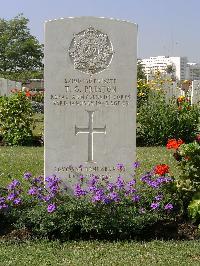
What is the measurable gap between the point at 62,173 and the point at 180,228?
1.50 meters

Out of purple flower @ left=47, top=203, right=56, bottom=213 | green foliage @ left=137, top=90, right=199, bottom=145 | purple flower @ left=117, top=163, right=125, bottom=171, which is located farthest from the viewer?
green foliage @ left=137, top=90, right=199, bottom=145

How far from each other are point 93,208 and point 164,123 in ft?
27.1

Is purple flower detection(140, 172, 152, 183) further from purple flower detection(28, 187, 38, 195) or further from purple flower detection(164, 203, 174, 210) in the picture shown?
purple flower detection(28, 187, 38, 195)

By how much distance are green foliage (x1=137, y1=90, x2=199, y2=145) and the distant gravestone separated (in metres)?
7.24

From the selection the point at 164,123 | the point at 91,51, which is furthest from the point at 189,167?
the point at 164,123

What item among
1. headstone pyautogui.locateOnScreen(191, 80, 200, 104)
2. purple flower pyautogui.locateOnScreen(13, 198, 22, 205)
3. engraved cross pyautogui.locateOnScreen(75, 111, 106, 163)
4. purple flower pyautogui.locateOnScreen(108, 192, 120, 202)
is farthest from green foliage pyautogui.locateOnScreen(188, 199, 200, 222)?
headstone pyautogui.locateOnScreen(191, 80, 200, 104)

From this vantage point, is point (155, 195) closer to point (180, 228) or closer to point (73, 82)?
point (180, 228)

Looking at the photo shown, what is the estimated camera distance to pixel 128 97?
232 inches

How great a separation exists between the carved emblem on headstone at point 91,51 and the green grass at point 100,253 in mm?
1996

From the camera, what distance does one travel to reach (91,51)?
5.78 metres

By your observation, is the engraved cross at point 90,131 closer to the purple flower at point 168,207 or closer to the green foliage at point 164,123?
the purple flower at point 168,207

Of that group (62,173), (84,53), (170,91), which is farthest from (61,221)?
(170,91)

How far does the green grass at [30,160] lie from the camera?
8523 mm

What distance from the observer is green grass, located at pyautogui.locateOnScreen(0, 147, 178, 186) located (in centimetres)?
852
